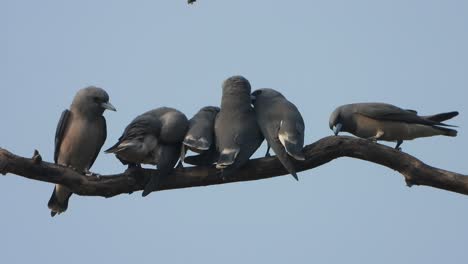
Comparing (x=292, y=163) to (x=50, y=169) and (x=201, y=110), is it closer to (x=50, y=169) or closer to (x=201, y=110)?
(x=201, y=110)

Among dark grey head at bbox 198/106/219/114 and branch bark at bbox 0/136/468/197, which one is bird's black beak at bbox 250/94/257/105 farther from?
branch bark at bbox 0/136/468/197

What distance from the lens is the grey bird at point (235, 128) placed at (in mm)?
7590

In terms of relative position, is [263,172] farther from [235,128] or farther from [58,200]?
[58,200]

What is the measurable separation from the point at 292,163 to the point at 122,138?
5.57 feet

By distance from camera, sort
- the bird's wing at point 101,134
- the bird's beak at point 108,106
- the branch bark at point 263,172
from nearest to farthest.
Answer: the branch bark at point 263,172
the bird's beak at point 108,106
the bird's wing at point 101,134

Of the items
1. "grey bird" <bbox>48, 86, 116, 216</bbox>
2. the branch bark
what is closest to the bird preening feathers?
"grey bird" <bbox>48, 86, 116, 216</bbox>

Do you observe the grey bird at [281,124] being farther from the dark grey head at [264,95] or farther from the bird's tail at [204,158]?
the bird's tail at [204,158]

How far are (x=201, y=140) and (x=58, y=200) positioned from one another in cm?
208

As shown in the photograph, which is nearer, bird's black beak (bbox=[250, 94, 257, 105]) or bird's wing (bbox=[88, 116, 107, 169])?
A: bird's black beak (bbox=[250, 94, 257, 105])

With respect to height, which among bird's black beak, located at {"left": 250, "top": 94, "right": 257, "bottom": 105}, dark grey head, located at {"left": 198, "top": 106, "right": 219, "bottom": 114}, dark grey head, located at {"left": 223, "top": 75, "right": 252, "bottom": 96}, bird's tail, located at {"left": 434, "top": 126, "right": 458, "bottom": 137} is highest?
dark grey head, located at {"left": 223, "top": 75, "right": 252, "bottom": 96}

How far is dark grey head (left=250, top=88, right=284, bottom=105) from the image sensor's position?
855 cm

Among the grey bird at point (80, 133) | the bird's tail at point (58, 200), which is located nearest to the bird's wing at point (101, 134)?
the grey bird at point (80, 133)

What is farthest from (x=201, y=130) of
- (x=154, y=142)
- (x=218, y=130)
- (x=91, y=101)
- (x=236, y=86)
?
(x=91, y=101)

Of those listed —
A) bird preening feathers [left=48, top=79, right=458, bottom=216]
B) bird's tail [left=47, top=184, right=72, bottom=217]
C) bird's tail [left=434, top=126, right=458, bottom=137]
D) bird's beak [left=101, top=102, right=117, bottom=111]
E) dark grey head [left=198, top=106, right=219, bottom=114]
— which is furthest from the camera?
bird's tail [left=434, top=126, right=458, bottom=137]
